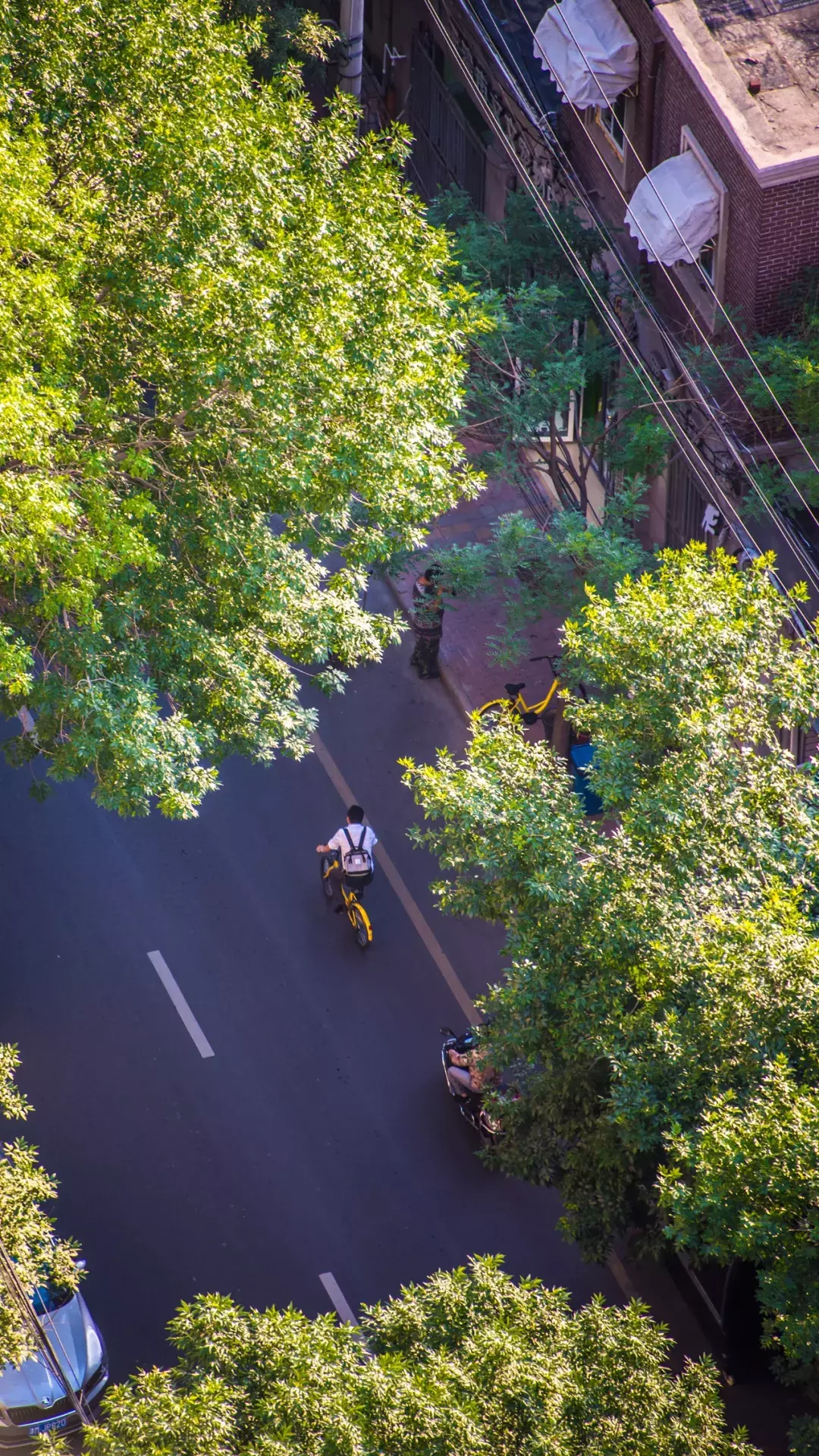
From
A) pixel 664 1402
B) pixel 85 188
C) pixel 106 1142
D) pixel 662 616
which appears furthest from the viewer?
pixel 106 1142

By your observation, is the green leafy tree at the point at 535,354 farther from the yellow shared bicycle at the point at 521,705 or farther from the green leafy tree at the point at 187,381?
A: the green leafy tree at the point at 187,381

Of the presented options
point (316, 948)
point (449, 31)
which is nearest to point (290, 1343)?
point (316, 948)

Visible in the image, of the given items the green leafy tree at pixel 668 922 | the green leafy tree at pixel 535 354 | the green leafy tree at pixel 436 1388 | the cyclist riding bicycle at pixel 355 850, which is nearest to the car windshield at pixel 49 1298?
the green leafy tree at pixel 668 922

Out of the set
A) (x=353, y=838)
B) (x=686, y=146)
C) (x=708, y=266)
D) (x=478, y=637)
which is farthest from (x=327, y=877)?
(x=686, y=146)

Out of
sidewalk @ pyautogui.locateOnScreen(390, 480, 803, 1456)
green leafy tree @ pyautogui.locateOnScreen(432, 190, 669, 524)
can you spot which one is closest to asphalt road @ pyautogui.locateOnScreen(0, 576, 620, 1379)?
sidewalk @ pyautogui.locateOnScreen(390, 480, 803, 1456)

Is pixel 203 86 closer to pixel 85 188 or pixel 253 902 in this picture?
pixel 85 188

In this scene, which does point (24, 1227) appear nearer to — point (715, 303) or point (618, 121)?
point (715, 303)
